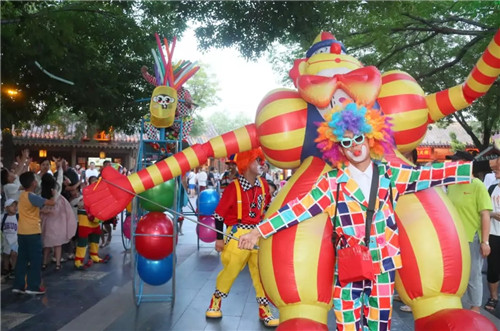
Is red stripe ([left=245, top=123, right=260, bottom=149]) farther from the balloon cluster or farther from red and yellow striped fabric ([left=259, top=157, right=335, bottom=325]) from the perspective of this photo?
the balloon cluster

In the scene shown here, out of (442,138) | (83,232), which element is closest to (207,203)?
(83,232)

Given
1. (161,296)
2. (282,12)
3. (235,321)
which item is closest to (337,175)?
(235,321)

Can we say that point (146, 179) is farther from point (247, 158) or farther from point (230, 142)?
point (247, 158)

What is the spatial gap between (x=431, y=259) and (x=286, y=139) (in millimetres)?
1181

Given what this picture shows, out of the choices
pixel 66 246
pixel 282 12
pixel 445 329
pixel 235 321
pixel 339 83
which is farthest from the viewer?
pixel 66 246

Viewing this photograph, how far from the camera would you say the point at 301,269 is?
2719mm

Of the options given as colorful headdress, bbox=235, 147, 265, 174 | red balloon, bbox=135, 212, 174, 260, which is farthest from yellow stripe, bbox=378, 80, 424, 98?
red balloon, bbox=135, 212, 174, 260

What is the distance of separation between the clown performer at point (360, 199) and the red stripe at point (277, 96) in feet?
1.75

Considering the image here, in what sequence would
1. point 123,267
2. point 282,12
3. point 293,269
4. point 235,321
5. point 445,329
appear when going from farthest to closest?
point 123,267 → point 282,12 → point 235,321 → point 293,269 → point 445,329

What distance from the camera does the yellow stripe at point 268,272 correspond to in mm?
2773

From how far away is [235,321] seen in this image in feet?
15.2

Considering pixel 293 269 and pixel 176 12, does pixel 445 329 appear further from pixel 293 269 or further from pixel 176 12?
pixel 176 12

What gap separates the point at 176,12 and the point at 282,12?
4.75ft

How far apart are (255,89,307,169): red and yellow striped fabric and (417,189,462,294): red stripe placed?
88cm
